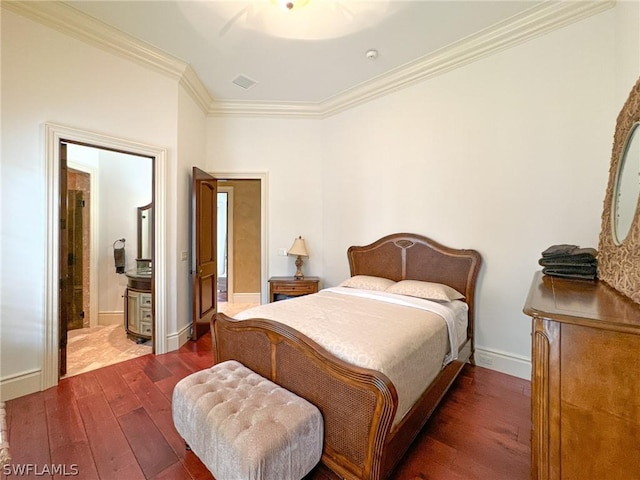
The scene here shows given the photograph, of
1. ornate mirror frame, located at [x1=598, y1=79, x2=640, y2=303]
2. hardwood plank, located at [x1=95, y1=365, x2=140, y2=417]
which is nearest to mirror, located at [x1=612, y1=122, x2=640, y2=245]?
ornate mirror frame, located at [x1=598, y1=79, x2=640, y2=303]

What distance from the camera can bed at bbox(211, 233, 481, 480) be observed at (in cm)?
127

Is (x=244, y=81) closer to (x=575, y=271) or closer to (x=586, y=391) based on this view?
(x=575, y=271)

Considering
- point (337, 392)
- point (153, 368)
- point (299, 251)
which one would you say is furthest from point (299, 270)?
point (337, 392)

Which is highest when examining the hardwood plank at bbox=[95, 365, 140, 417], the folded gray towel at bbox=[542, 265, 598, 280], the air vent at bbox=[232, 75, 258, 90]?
the air vent at bbox=[232, 75, 258, 90]

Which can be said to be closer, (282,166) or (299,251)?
(299,251)

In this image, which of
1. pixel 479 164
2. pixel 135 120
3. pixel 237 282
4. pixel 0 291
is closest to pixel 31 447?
pixel 0 291

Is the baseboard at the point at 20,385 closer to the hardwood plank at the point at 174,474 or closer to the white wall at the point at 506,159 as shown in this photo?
the hardwood plank at the point at 174,474

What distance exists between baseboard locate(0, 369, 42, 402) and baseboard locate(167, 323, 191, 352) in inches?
40.8

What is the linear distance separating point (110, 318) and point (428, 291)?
4443 mm

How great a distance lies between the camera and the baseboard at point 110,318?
3.95m

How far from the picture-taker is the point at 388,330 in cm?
174

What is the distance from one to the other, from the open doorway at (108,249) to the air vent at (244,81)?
1.55 meters

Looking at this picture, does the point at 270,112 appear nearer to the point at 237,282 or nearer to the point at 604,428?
the point at 237,282

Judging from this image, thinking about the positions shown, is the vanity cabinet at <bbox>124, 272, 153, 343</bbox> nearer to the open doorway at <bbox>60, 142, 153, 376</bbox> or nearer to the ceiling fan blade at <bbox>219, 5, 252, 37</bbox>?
the open doorway at <bbox>60, 142, 153, 376</bbox>
